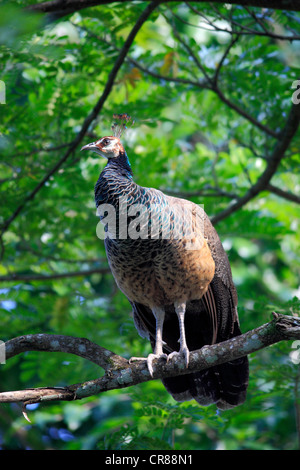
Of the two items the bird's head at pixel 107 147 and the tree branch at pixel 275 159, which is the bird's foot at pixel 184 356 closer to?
the bird's head at pixel 107 147

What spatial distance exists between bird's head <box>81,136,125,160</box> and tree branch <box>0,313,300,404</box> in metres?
1.50

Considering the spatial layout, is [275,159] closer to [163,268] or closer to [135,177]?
[135,177]

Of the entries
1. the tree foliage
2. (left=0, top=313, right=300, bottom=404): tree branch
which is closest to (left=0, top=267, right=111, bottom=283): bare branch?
the tree foliage

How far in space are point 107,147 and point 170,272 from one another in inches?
43.4

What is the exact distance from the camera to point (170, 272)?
159 inches

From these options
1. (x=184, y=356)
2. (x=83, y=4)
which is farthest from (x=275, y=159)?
(x=184, y=356)

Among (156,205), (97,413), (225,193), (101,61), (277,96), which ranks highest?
(101,61)

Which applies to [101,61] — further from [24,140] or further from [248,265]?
[248,265]

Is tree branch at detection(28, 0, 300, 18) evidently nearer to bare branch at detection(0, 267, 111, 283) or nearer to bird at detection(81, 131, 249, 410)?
bird at detection(81, 131, 249, 410)

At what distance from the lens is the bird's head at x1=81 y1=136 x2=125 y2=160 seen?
426 cm

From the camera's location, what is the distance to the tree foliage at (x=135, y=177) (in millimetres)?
4969
